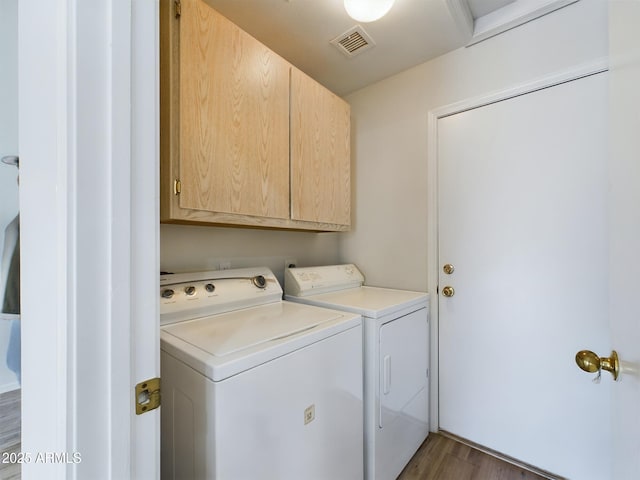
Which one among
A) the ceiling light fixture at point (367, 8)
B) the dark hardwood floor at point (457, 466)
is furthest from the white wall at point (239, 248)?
the dark hardwood floor at point (457, 466)

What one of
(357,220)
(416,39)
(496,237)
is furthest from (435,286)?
(416,39)

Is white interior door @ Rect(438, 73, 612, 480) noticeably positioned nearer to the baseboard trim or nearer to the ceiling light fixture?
the baseboard trim

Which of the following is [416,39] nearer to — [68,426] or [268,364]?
[268,364]

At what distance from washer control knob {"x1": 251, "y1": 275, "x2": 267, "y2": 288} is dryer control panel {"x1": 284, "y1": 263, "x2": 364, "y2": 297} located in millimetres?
238

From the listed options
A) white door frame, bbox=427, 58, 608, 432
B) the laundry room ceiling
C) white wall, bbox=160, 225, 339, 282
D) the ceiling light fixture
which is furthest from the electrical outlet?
the laundry room ceiling

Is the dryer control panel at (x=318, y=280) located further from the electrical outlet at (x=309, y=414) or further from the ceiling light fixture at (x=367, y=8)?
the ceiling light fixture at (x=367, y=8)

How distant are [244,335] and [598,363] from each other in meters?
1.04

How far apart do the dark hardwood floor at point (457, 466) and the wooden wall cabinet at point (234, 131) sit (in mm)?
1551

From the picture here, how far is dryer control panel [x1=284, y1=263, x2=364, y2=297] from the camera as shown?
1800 mm

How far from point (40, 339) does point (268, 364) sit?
586 millimetres

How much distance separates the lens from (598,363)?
2.21 feet

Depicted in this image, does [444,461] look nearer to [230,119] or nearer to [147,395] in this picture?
[147,395]

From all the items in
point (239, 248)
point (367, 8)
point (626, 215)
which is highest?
point (367, 8)

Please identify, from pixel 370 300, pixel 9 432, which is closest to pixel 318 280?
pixel 370 300
